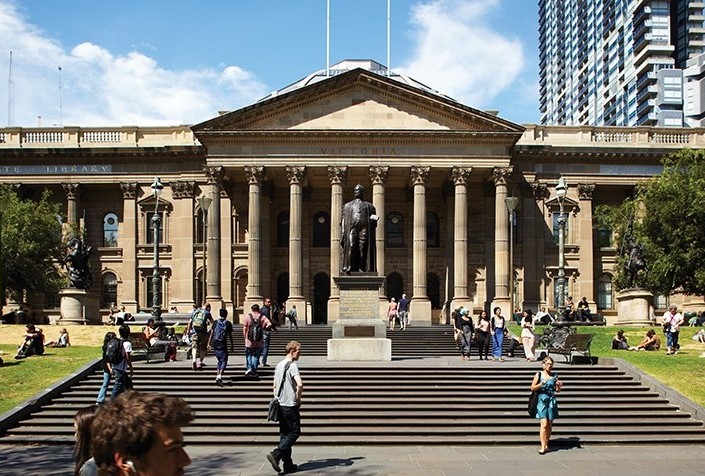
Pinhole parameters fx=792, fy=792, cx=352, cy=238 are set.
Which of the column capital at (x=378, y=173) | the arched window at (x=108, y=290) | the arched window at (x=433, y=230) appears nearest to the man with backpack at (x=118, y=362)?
the column capital at (x=378, y=173)

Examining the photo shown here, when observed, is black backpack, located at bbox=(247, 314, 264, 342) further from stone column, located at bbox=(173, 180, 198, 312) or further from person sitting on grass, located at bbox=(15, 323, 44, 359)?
stone column, located at bbox=(173, 180, 198, 312)

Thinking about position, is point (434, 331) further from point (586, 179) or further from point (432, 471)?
point (432, 471)

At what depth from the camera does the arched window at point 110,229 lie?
2258 inches

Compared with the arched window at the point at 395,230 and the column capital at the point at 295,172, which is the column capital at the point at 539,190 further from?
the column capital at the point at 295,172

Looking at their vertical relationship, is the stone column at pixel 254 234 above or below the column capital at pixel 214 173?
below

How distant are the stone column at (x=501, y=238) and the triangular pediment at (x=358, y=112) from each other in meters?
2.96

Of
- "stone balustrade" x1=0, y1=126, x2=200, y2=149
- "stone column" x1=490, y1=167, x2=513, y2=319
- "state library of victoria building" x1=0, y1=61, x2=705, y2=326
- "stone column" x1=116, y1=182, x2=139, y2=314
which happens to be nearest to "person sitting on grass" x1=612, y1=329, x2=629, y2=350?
"stone column" x1=490, y1=167, x2=513, y2=319

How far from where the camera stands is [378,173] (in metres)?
49.6

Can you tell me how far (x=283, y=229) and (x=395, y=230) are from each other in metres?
8.04

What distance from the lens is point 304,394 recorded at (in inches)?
762

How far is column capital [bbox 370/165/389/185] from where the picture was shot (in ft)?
163

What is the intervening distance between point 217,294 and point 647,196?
2674 cm

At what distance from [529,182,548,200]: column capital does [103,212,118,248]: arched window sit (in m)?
29.8

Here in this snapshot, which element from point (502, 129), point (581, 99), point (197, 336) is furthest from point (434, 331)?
point (581, 99)
